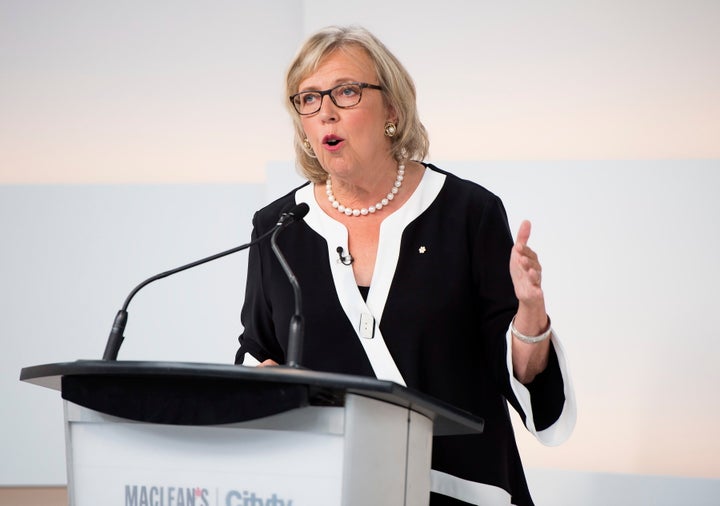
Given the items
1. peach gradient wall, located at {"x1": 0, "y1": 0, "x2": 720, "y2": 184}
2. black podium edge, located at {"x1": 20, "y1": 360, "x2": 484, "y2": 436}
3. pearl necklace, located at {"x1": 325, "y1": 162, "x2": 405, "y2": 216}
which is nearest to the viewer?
black podium edge, located at {"x1": 20, "y1": 360, "x2": 484, "y2": 436}

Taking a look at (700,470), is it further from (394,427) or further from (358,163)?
(394,427)

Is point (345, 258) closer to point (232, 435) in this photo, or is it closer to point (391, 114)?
point (391, 114)

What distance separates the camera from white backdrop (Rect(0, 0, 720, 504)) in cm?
343

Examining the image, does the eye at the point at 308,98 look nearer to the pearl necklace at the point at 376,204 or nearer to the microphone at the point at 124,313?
the pearl necklace at the point at 376,204

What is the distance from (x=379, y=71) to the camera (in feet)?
6.89

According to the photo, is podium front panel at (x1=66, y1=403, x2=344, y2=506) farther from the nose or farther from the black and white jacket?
the nose

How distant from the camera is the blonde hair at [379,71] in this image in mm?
2094

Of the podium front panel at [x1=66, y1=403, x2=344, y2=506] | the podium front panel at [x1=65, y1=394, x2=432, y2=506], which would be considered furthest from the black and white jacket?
the podium front panel at [x1=66, y1=403, x2=344, y2=506]

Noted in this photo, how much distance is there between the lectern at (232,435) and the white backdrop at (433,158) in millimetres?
2165

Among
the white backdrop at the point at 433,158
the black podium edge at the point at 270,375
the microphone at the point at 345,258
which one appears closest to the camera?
the black podium edge at the point at 270,375

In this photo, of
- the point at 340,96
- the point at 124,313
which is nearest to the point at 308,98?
the point at 340,96

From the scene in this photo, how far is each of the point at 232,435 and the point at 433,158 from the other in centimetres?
263

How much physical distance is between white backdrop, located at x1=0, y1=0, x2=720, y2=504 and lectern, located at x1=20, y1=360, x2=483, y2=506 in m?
2.16

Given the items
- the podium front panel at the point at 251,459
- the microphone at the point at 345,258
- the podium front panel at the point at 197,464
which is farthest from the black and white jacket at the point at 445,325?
the podium front panel at the point at 197,464
